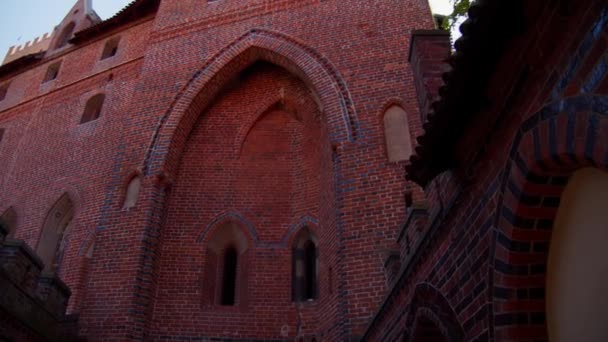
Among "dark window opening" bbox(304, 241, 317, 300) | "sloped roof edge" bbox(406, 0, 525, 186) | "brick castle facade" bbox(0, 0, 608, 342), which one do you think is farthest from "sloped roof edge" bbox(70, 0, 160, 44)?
"sloped roof edge" bbox(406, 0, 525, 186)

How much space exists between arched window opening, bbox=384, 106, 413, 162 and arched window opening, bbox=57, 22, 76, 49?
14.5m

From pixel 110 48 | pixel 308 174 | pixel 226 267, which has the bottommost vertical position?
pixel 226 267

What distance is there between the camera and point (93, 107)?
15.5 meters

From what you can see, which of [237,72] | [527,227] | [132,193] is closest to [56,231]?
[132,193]

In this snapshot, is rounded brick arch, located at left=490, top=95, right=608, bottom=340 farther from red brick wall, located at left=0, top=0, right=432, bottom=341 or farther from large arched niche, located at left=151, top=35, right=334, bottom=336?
large arched niche, located at left=151, top=35, right=334, bottom=336

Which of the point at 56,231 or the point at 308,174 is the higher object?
the point at 308,174

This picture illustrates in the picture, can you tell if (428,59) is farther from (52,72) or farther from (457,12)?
(52,72)

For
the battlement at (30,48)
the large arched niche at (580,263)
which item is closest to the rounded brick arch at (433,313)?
the large arched niche at (580,263)

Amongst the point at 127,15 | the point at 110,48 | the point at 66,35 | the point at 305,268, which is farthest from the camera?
the point at 66,35

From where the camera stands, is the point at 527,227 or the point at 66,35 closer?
the point at 527,227

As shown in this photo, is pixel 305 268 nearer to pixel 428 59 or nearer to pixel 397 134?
pixel 397 134

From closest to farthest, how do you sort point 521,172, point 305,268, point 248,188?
point 521,172 → point 305,268 → point 248,188

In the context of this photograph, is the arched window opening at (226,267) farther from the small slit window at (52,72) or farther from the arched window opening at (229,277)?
the small slit window at (52,72)

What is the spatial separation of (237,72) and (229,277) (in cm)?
460
